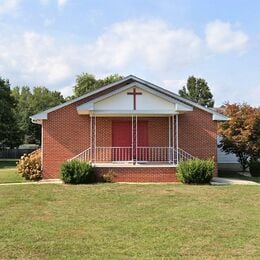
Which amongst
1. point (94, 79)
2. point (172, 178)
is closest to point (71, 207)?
point (172, 178)

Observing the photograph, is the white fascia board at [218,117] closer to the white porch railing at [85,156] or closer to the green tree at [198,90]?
the white porch railing at [85,156]

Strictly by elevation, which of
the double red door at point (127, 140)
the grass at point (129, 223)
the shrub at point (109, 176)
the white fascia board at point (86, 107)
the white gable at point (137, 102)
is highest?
the white gable at point (137, 102)

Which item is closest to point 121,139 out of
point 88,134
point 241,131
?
point 88,134

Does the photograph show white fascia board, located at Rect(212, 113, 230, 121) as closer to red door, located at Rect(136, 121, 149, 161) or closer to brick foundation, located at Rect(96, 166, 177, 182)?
red door, located at Rect(136, 121, 149, 161)

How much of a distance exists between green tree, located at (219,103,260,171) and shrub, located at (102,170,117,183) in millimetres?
7800

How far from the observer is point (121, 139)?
23.5m

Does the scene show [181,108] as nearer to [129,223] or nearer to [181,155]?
[181,155]

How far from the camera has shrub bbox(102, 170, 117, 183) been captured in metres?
20.6

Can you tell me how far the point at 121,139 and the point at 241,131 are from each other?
662cm

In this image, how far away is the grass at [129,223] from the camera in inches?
328

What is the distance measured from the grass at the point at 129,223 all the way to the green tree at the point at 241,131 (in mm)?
7642

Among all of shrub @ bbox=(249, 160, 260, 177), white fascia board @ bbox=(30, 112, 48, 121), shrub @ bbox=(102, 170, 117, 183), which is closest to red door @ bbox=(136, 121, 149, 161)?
shrub @ bbox=(102, 170, 117, 183)

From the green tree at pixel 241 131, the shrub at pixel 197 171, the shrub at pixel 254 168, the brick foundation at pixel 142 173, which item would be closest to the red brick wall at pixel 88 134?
the green tree at pixel 241 131

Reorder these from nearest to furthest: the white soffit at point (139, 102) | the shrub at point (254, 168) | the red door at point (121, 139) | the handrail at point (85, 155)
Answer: the white soffit at point (139, 102) < the handrail at point (85, 155) < the red door at point (121, 139) < the shrub at point (254, 168)
